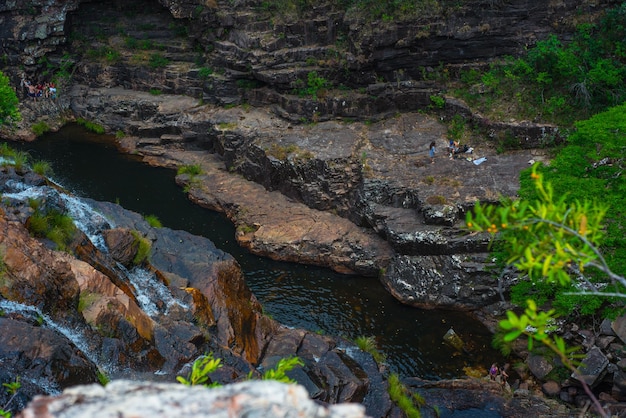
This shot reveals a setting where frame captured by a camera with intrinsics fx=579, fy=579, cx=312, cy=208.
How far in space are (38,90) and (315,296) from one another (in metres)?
30.7

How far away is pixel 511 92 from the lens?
34719 millimetres

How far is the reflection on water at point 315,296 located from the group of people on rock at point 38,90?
9.13m

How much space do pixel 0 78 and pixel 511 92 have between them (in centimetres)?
2774

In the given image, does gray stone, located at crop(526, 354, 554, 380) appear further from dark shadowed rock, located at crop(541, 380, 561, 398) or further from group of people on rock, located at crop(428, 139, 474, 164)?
group of people on rock, located at crop(428, 139, 474, 164)

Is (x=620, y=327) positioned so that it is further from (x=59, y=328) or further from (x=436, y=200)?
(x=59, y=328)

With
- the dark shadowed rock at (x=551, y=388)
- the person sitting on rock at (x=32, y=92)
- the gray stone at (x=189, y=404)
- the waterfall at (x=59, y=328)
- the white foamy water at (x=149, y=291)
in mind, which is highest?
the person sitting on rock at (x=32, y=92)

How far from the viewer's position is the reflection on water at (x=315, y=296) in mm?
24188

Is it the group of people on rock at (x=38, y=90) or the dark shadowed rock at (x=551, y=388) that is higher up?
the group of people on rock at (x=38, y=90)

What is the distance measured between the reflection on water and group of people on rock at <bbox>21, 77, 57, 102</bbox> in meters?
9.13

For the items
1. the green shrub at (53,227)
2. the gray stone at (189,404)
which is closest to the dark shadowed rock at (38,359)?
the green shrub at (53,227)

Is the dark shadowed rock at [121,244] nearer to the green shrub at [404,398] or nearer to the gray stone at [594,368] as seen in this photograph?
→ the green shrub at [404,398]

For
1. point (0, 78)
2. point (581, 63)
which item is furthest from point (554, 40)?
point (0, 78)

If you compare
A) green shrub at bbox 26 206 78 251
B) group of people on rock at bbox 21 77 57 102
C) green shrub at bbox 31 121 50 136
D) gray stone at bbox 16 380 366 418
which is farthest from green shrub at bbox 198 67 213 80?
gray stone at bbox 16 380 366 418

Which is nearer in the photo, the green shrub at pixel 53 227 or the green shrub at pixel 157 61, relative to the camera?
the green shrub at pixel 53 227
